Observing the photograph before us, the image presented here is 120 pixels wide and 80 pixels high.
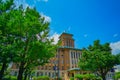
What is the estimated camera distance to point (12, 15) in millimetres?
18969

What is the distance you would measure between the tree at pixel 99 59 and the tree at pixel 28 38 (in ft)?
45.1

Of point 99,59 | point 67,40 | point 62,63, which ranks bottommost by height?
point 99,59

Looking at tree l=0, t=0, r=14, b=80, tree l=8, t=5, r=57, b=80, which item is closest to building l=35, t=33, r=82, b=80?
tree l=8, t=5, r=57, b=80

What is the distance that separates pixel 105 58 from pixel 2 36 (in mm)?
21140

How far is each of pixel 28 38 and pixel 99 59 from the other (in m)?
17.4

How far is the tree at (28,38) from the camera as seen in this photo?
61.3ft

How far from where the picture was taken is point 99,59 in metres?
31.7

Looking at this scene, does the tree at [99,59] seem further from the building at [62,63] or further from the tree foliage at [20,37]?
the building at [62,63]

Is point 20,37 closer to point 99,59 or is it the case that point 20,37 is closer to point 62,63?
point 99,59

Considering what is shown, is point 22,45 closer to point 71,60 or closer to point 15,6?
point 15,6

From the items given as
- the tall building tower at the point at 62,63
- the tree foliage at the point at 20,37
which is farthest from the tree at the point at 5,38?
the tall building tower at the point at 62,63

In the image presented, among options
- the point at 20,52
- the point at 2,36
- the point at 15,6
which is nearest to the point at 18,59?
the point at 20,52

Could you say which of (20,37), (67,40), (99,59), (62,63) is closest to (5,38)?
(20,37)

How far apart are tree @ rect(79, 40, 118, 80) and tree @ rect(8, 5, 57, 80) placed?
13.8m
